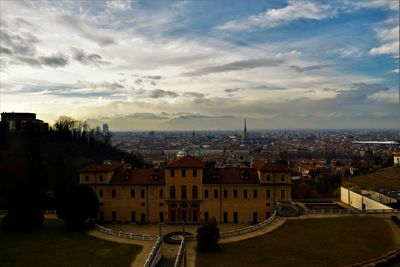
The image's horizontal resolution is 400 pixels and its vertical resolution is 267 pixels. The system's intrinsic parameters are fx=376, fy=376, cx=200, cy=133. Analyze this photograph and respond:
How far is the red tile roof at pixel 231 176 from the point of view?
48906 mm

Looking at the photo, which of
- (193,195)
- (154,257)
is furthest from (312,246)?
(193,195)

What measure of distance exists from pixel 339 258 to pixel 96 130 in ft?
348

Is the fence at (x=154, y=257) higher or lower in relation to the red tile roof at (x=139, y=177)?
lower

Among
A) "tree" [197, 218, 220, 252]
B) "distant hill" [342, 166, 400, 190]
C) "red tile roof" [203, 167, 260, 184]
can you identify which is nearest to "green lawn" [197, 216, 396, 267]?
"tree" [197, 218, 220, 252]

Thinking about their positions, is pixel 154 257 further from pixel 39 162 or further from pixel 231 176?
pixel 39 162

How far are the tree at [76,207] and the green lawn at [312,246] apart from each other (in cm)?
1592

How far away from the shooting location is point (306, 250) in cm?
3425

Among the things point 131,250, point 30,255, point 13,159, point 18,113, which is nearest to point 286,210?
point 131,250

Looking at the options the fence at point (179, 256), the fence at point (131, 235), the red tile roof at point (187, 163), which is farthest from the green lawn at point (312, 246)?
the red tile roof at point (187, 163)

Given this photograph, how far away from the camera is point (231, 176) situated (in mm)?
49750

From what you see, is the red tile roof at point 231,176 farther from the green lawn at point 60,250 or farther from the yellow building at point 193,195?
the green lawn at point 60,250

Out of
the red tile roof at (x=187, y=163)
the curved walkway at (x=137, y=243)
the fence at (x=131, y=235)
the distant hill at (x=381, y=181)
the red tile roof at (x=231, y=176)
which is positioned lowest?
the curved walkway at (x=137, y=243)

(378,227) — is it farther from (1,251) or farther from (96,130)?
(96,130)

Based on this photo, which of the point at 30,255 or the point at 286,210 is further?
the point at 286,210
